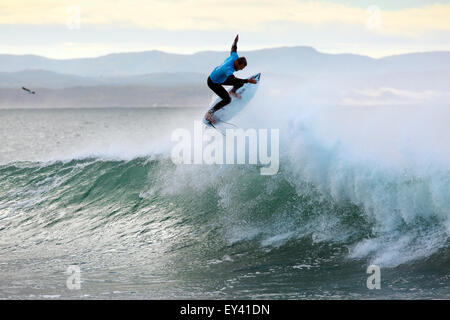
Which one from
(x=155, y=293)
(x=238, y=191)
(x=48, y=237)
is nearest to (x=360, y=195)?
(x=238, y=191)

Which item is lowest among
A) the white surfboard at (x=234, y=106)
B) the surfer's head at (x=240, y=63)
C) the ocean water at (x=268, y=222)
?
the ocean water at (x=268, y=222)

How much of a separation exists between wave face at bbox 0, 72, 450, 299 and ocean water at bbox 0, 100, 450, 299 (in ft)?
0.09

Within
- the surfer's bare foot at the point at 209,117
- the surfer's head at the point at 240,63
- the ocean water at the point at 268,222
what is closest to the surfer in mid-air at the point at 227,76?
the surfer's head at the point at 240,63

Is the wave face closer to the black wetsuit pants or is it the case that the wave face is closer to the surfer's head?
the black wetsuit pants

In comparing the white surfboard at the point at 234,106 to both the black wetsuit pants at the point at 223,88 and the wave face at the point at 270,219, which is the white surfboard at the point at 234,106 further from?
the wave face at the point at 270,219

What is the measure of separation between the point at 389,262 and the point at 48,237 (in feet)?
21.2

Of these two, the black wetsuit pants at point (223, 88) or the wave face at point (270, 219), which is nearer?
the wave face at point (270, 219)

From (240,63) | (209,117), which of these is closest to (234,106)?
(209,117)

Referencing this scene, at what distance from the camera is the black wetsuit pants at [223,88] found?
10516mm

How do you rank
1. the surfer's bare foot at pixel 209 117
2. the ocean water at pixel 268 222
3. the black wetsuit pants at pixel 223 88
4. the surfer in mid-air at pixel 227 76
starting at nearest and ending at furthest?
the ocean water at pixel 268 222
the surfer in mid-air at pixel 227 76
the black wetsuit pants at pixel 223 88
the surfer's bare foot at pixel 209 117

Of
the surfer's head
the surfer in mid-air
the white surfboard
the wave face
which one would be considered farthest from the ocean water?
the surfer's head

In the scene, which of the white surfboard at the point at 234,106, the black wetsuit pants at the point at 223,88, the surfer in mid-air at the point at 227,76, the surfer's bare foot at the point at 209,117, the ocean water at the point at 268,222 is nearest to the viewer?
the ocean water at the point at 268,222

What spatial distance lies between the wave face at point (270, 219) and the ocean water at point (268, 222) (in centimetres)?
3
